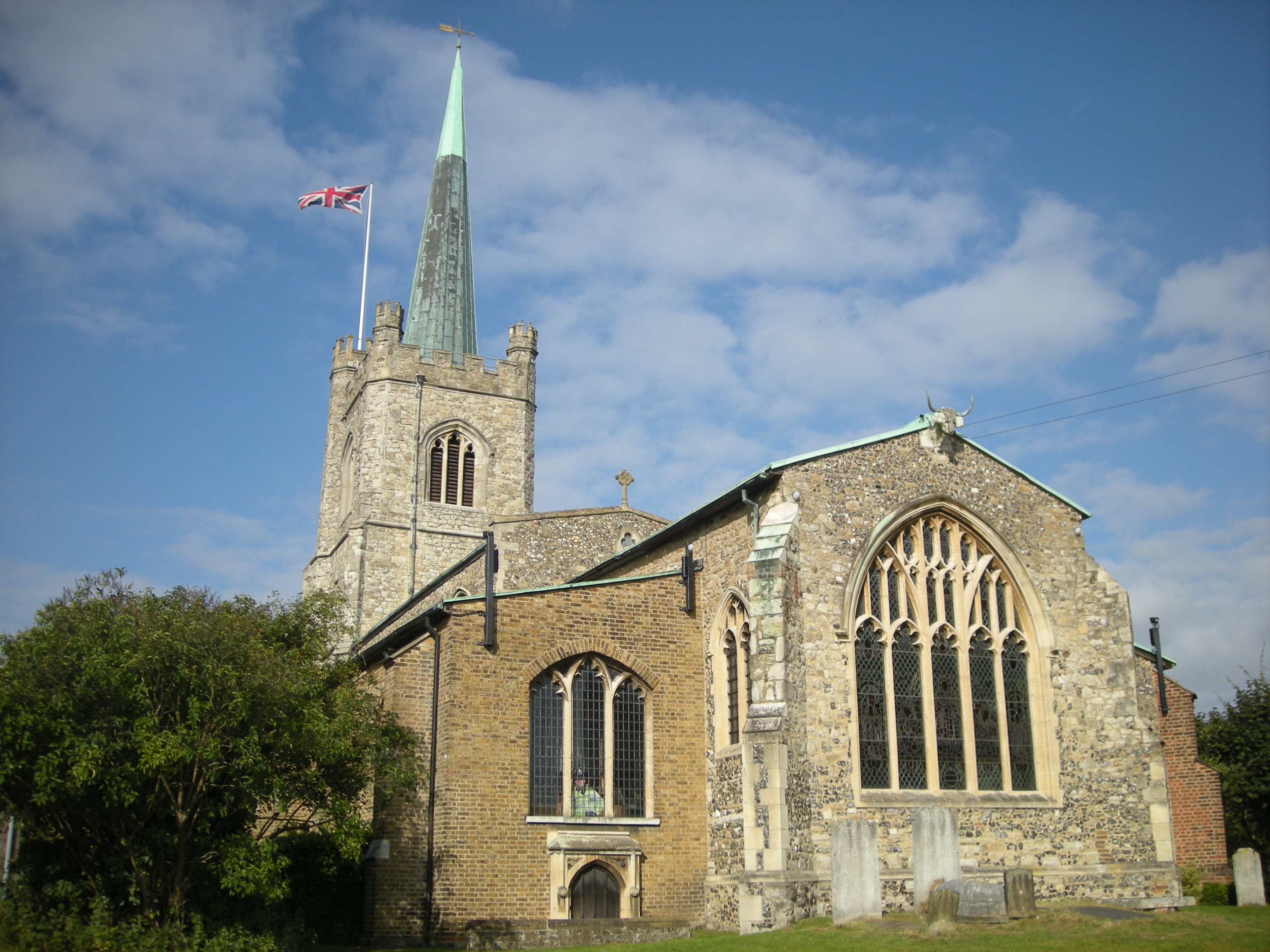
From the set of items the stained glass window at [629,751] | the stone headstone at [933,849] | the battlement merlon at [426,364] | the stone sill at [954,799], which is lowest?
the stone headstone at [933,849]

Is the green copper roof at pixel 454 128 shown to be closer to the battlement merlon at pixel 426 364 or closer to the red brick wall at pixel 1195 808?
the battlement merlon at pixel 426 364

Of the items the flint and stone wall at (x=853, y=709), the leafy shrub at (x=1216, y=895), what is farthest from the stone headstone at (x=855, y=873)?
the leafy shrub at (x=1216, y=895)

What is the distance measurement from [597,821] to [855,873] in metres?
5.35

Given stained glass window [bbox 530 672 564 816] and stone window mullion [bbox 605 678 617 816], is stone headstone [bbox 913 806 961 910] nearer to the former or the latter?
→ stone window mullion [bbox 605 678 617 816]

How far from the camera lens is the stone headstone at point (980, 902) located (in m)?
16.4

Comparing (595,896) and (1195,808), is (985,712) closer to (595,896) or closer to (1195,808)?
(595,896)

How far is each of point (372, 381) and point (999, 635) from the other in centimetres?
3023

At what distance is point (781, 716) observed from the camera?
19234 millimetres

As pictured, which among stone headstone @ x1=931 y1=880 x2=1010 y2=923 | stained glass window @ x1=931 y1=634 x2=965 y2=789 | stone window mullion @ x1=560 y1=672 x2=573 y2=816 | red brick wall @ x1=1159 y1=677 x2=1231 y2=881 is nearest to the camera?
stone headstone @ x1=931 y1=880 x2=1010 y2=923

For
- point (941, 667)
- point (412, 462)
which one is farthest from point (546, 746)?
point (412, 462)

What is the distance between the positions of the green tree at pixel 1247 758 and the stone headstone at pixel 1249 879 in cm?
650

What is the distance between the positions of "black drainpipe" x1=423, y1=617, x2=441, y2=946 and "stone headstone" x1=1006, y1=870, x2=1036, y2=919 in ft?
30.9

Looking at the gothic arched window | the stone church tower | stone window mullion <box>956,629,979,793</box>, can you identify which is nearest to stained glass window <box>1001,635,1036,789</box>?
stone window mullion <box>956,629,979,793</box>

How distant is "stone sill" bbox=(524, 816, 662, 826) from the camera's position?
2058 cm
